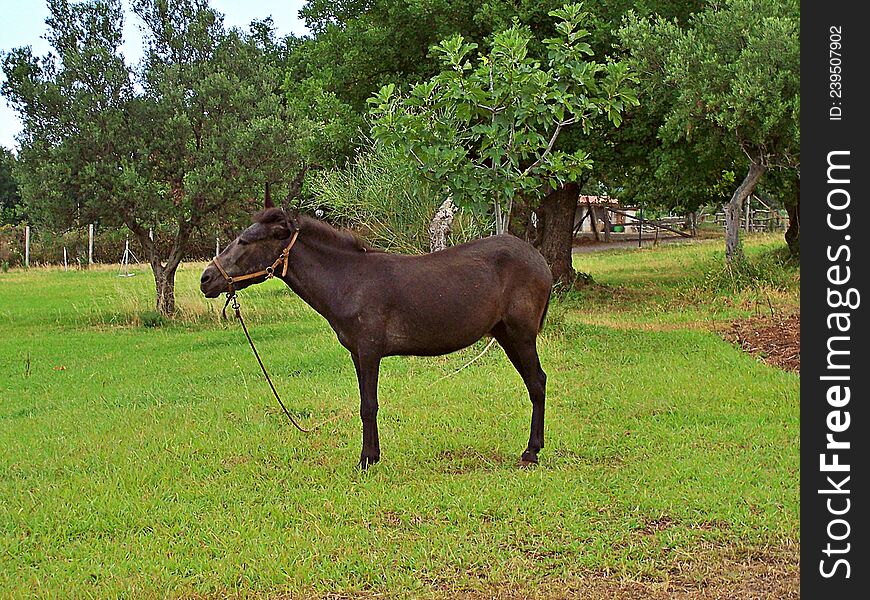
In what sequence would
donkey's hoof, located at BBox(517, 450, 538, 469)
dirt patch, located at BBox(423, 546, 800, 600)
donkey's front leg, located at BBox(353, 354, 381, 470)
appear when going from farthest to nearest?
1. donkey's hoof, located at BBox(517, 450, 538, 469)
2. donkey's front leg, located at BBox(353, 354, 381, 470)
3. dirt patch, located at BBox(423, 546, 800, 600)

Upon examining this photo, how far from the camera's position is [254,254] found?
641 cm

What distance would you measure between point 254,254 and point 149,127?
432 inches

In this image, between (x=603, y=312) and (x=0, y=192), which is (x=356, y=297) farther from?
(x=0, y=192)

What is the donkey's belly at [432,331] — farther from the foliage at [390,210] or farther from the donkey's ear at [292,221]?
the foliage at [390,210]

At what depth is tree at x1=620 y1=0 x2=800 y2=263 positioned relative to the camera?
14.2m

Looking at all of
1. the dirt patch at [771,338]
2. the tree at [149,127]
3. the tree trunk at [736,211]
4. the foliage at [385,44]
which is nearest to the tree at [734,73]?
the tree trunk at [736,211]

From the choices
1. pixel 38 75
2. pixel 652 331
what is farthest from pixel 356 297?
pixel 38 75

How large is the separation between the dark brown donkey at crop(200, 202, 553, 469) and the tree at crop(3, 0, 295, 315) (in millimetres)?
9788

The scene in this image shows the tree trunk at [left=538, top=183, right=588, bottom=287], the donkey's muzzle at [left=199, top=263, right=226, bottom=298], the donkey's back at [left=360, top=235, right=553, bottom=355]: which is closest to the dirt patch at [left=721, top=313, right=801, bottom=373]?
the donkey's back at [left=360, top=235, right=553, bottom=355]

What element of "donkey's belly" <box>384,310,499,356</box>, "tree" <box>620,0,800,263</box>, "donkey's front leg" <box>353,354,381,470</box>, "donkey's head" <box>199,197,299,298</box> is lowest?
"donkey's front leg" <box>353,354,381,470</box>

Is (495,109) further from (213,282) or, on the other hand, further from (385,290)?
(213,282)

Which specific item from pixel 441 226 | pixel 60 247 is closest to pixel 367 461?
pixel 441 226

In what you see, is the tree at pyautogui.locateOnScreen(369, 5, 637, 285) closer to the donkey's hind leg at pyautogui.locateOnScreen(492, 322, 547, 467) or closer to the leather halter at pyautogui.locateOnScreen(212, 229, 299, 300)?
the donkey's hind leg at pyautogui.locateOnScreen(492, 322, 547, 467)

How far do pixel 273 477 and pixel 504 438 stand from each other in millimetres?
2010
